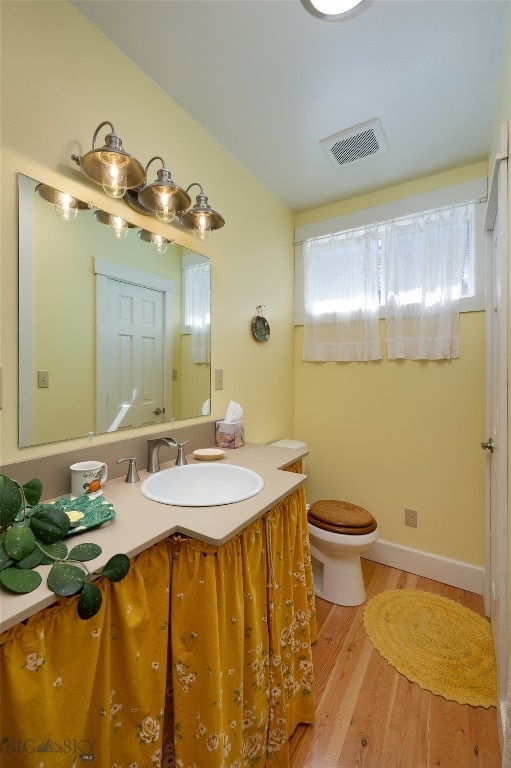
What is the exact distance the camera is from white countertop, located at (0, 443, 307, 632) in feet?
1.86

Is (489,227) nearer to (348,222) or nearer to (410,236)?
(410,236)

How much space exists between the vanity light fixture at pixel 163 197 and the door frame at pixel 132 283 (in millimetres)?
254

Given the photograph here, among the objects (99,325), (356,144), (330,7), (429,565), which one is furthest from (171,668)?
(356,144)

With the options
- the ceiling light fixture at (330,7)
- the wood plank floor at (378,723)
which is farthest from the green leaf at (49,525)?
the ceiling light fixture at (330,7)

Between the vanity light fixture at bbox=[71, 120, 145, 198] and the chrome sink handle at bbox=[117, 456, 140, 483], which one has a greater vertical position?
the vanity light fixture at bbox=[71, 120, 145, 198]

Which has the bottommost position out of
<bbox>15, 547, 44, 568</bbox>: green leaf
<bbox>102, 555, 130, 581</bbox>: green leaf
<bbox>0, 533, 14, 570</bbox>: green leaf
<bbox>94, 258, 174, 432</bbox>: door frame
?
<bbox>102, 555, 130, 581</bbox>: green leaf

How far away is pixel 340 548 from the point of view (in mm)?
1738

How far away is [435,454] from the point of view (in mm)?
2018

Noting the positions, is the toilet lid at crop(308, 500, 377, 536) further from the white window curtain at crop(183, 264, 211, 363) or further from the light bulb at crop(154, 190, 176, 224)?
the light bulb at crop(154, 190, 176, 224)

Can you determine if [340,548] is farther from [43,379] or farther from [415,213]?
[415,213]

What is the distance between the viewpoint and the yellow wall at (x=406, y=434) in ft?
6.27

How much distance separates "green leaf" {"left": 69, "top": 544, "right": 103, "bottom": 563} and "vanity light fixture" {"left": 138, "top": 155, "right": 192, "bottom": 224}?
1217 mm

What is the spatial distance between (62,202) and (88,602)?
1173 millimetres

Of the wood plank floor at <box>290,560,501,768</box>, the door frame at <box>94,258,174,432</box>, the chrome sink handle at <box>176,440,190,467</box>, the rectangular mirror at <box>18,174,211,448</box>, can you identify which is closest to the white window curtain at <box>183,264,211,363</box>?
the rectangular mirror at <box>18,174,211,448</box>
